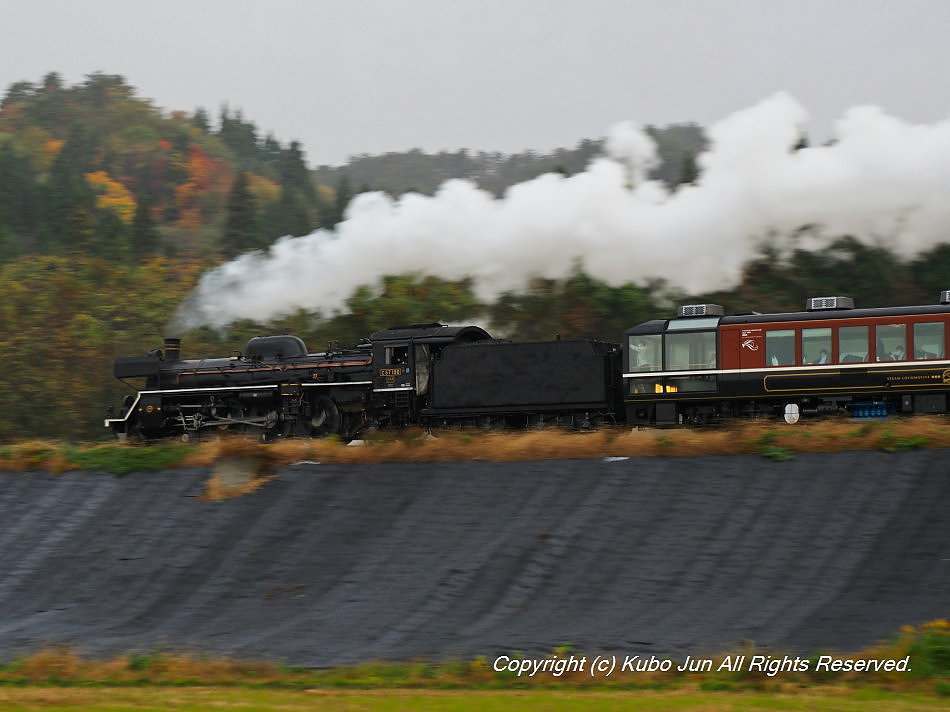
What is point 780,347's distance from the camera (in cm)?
2541

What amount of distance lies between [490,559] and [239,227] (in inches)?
2418

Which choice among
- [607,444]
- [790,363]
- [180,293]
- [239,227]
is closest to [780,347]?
[790,363]

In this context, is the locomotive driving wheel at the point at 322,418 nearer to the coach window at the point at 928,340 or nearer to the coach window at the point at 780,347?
the coach window at the point at 780,347

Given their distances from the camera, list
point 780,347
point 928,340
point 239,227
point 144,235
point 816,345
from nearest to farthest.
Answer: point 928,340
point 816,345
point 780,347
point 144,235
point 239,227

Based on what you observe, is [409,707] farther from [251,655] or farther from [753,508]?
[753,508]

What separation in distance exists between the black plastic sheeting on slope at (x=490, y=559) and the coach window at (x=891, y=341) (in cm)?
407

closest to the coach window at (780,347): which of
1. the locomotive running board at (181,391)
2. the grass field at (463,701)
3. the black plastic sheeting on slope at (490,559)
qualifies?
the black plastic sheeting on slope at (490,559)

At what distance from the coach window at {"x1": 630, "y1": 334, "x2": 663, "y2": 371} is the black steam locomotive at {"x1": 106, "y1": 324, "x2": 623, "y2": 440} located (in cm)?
82

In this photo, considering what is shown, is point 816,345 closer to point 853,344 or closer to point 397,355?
point 853,344

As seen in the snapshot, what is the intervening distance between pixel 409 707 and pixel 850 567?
8004mm

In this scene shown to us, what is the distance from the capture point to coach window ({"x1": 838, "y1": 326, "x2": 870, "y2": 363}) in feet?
81.0

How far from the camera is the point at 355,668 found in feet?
52.3

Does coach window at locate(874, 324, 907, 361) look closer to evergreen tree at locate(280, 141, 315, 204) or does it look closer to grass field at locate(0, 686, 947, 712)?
grass field at locate(0, 686, 947, 712)

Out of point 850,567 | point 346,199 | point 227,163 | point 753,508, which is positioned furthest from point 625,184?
point 227,163
